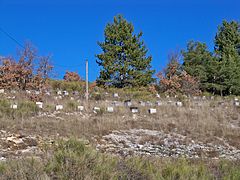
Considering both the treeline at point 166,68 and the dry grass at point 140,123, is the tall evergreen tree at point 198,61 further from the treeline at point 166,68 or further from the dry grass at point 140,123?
the dry grass at point 140,123

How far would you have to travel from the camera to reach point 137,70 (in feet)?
104

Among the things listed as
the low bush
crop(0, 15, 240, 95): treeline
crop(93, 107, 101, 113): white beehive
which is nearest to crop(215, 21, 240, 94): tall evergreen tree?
crop(0, 15, 240, 95): treeline

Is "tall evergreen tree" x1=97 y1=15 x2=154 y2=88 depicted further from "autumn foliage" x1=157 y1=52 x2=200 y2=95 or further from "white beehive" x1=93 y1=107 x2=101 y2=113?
"white beehive" x1=93 y1=107 x2=101 y2=113

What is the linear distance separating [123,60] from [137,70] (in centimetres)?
162

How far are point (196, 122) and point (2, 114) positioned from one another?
8802mm

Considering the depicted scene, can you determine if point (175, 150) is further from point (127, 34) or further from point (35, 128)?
point (127, 34)

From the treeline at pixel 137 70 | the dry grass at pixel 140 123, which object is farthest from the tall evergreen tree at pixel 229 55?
the dry grass at pixel 140 123

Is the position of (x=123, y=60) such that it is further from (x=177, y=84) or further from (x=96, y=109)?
(x=96, y=109)

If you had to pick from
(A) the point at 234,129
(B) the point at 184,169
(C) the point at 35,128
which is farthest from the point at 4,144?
(A) the point at 234,129

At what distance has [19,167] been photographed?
17.6 feet

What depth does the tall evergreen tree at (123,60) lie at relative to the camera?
30953 mm

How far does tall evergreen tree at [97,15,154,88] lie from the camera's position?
3095 cm

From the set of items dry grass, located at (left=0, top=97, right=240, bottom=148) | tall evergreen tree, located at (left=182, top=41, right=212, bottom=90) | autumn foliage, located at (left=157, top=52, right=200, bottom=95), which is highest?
tall evergreen tree, located at (left=182, top=41, right=212, bottom=90)

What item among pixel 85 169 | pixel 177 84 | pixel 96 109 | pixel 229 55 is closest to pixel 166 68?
pixel 177 84
